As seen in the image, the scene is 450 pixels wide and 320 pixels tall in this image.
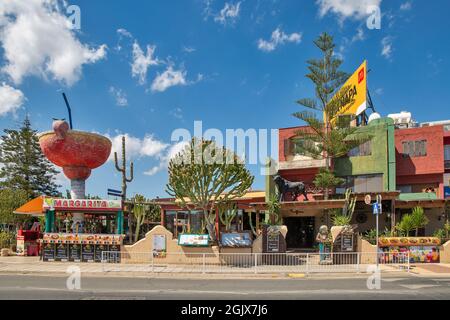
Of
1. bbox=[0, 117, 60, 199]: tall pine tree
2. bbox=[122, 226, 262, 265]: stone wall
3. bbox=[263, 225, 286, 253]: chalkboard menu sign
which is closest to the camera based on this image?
bbox=[122, 226, 262, 265]: stone wall

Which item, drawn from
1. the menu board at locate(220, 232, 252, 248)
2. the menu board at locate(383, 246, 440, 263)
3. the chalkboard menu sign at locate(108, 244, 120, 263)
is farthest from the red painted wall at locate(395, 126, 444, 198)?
the chalkboard menu sign at locate(108, 244, 120, 263)

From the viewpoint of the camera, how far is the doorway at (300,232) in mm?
29375

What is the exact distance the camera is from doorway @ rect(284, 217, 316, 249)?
29.4 m

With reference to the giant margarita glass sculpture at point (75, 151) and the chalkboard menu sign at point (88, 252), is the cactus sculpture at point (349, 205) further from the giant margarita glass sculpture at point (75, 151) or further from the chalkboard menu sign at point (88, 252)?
the giant margarita glass sculpture at point (75, 151)

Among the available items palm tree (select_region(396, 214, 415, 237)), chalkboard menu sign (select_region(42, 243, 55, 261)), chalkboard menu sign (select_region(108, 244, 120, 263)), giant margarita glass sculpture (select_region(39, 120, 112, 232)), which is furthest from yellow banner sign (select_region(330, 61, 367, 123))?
chalkboard menu sign (select_region(42, 243, 55, 261))

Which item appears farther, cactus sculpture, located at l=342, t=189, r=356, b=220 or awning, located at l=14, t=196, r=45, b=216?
awning, located at l=14, t=196, r=45, b=216

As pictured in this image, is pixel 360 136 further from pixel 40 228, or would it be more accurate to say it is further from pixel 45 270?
pixel 40 228

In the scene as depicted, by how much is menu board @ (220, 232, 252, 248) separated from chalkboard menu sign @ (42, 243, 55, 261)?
9.44 meters

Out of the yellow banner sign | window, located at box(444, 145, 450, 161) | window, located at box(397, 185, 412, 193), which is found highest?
the yellow banner sign

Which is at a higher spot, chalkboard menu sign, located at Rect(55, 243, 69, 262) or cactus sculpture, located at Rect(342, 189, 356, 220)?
cactus sculpture, located at Rect(342, 189, 356, 220)

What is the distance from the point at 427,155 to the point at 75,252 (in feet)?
83.6

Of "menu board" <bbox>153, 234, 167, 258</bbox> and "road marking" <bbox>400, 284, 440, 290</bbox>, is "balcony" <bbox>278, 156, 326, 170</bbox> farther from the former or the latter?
"road marking" <bbox>400, 284, 440, 290</bbox>

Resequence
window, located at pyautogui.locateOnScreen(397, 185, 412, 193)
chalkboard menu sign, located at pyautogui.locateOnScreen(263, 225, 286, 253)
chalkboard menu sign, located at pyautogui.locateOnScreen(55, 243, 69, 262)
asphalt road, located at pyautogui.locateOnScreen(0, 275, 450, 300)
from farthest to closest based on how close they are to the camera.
→ window, located at pyautogui.locateOnScreen(397, 185, 412, 193)
chalkboard menu sign, located at pyautogui.locateOnScreen(55, 243, 69, 262)
chalkboard menu sign, located at pyautogui.locateOnScreen(263, 225, 286, 253)
asphalt road, located at pyautogui.locateOnScreen(0, 275, 450, 300)

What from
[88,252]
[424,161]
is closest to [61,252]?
[88,252]
